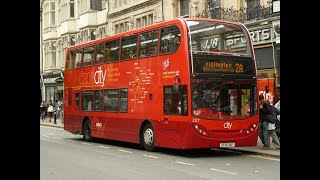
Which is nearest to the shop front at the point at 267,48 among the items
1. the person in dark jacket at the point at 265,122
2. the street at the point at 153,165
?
the person in dark jacket at the point at 265,122

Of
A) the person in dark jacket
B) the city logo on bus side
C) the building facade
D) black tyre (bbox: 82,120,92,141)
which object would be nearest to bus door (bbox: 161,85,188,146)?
the city logo on bus side

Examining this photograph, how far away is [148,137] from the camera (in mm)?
15047

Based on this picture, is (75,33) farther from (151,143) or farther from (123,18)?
(151,143)

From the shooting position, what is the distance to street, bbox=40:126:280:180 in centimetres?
991

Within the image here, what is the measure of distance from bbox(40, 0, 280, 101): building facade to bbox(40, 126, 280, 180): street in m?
4.52

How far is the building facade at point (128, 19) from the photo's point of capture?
2227 cm

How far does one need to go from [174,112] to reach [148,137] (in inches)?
68.7

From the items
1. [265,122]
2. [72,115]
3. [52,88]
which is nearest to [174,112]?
[265,122]

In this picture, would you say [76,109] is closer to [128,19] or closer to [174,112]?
[174,112]

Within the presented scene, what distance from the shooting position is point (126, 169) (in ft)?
35.8

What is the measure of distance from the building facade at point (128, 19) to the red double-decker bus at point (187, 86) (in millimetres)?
3358

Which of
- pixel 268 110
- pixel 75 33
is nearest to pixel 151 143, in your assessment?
pixel 268 110

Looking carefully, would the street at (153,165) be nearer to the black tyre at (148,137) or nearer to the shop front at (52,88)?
the black tyre at (148,137)

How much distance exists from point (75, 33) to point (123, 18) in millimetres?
9414
